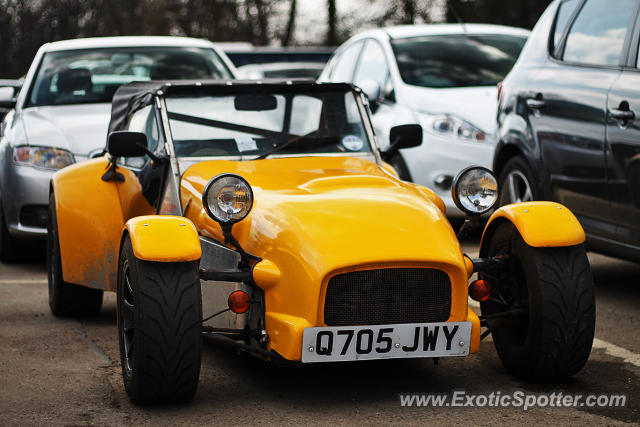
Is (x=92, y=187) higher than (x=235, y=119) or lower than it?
lower

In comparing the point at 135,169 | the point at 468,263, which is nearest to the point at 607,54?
the point at 468,263

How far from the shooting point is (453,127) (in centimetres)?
934

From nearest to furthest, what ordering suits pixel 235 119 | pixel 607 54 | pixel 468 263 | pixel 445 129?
pixel 468 263 < pixel 235 119 < pixel 607 54 < pixel 445 129

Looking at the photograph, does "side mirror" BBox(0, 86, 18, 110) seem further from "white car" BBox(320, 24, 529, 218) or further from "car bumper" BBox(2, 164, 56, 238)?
"white car" BBox(320, 24, 529, 218)

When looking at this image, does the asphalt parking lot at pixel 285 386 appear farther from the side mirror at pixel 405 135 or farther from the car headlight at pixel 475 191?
the side mirror at pixel 405 135

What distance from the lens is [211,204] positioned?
15.9 ft

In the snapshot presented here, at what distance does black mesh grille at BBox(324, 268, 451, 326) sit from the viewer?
4574 millimetres

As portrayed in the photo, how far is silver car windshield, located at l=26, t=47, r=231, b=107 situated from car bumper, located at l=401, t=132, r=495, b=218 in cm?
182

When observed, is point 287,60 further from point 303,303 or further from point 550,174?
point 303,303

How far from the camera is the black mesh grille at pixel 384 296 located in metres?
4.57

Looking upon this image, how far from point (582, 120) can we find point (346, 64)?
5.09 meters

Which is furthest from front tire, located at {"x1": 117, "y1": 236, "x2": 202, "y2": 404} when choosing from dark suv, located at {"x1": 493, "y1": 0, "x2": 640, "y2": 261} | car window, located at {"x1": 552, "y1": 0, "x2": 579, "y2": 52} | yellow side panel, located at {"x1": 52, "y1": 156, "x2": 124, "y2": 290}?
car window, located at {"x1": 552, "y1": 0, "x2": 579, "y2": 52}

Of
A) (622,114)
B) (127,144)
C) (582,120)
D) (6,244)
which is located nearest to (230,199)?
(127,144)

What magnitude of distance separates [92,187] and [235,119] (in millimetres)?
950
